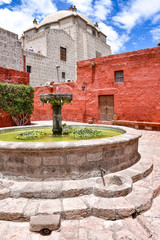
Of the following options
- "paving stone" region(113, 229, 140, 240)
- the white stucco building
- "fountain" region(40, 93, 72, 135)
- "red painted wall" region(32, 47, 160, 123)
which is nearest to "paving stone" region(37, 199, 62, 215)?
"paving stone" region(113, 229, 140, 240)

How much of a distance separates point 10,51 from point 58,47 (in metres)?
7.76

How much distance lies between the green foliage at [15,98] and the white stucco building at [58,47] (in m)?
8.36

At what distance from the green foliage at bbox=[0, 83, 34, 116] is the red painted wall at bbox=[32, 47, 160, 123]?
3770 millimetres

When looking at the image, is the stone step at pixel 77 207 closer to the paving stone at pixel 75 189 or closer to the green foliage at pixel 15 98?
the paving stone at pixel 75 189

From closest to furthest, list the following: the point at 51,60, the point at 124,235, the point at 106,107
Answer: the point at 124,235 → the point at 106,107 → the point at 51,60

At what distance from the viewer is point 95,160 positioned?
2994 mm

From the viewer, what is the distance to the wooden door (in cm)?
1138

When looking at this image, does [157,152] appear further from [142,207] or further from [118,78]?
[118,78]

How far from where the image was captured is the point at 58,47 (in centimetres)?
2105

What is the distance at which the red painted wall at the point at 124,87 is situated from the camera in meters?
9.62

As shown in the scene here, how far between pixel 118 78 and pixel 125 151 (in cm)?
842

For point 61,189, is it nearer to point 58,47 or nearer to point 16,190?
point 16,190

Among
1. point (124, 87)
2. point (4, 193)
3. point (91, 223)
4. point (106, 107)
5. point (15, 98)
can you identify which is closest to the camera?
point (91, 223)

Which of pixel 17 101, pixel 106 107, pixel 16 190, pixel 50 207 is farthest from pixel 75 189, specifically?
pixel 106 107
